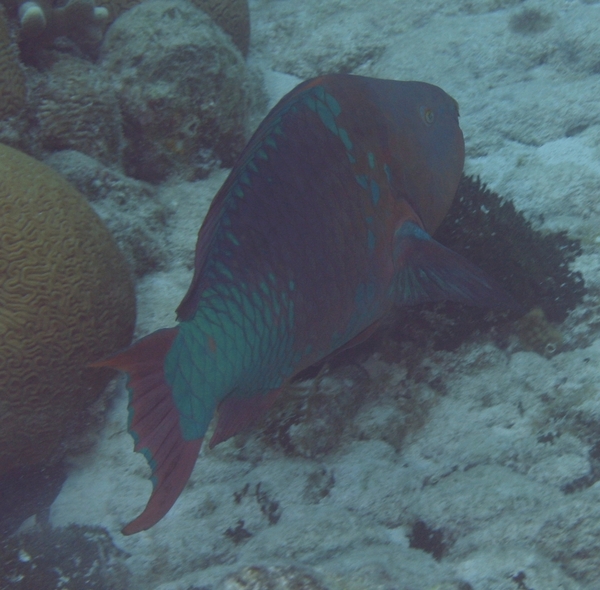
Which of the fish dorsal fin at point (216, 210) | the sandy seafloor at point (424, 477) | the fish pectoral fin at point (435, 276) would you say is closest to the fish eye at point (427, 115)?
the fish pectoral fin at point (435, 276)

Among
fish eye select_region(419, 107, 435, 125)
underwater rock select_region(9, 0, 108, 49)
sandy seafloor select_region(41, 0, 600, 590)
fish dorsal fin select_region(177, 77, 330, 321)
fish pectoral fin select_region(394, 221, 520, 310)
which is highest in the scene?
underwater rock select_region(9, 0, 108, 49)

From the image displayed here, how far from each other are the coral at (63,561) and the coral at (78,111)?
7.81ft

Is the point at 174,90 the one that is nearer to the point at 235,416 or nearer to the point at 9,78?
the point at 9,78

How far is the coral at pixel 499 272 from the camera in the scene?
2477mm

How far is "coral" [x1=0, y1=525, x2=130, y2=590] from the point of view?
2.13m

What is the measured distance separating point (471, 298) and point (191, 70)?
272 centimetres

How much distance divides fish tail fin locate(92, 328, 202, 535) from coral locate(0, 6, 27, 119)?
244 cm

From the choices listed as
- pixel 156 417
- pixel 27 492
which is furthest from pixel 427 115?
pixel 27 492

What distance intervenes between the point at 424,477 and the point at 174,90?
2.97 meters

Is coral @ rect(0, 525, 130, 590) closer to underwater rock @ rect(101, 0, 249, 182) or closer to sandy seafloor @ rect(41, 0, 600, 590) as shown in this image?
sandy seafloor @ rect(41, 0, 600, 590)

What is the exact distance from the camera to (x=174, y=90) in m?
3.51

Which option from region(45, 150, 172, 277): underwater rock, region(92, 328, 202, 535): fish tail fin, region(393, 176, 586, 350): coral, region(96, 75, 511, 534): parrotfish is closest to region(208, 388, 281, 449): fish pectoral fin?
region(96, 75, 511, 534): parrotfish

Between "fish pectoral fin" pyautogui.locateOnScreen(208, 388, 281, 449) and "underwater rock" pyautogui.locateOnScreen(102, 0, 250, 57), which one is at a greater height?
"underwater rock" pyautogui.locateOnScreen(102, 0, 250, 57)

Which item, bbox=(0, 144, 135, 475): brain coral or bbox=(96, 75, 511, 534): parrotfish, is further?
bbox=(0, 144, 135, 475): brain coral
